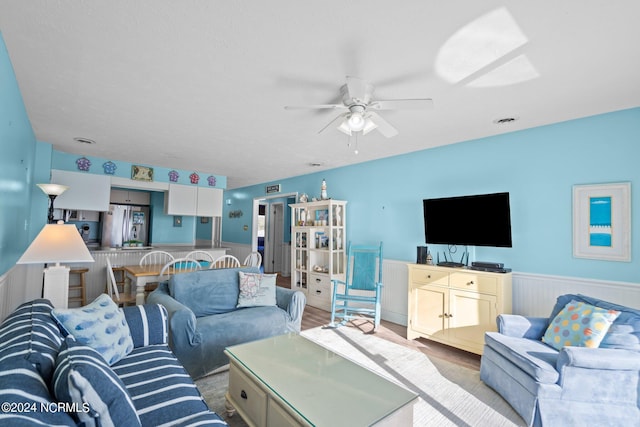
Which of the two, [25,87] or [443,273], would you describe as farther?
[443,273]

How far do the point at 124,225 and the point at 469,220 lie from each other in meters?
6.65

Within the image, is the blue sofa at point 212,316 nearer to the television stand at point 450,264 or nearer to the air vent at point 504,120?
the television stand at point 450,264

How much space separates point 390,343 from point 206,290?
2.16m

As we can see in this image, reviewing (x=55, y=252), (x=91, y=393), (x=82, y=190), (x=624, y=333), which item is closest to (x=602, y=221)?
(x=624, y=333)

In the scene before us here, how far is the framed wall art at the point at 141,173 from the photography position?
16.8 feet

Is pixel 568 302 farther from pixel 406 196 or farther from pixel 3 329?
pixel 3 329

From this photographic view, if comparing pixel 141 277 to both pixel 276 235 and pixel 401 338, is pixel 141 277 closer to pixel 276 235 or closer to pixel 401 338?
pixel 401 338

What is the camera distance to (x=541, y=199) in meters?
3.06

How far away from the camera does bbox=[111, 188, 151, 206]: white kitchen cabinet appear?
643 cm

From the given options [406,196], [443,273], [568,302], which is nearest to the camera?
[568,302]

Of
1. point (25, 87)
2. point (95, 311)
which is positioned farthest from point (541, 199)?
point (25, 87)

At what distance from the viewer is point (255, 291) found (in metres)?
3.19

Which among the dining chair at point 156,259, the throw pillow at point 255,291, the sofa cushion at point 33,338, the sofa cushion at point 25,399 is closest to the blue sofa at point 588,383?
the throw pillow at point 255,291

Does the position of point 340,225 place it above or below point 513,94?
below
